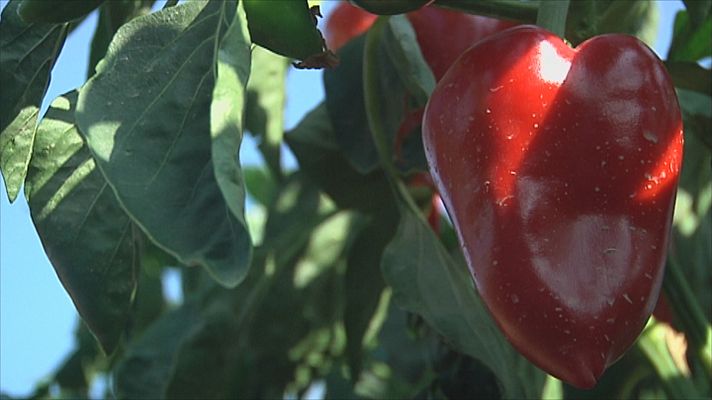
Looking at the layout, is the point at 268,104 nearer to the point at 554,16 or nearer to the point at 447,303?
the point at 447,303

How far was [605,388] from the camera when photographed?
4.09 feet

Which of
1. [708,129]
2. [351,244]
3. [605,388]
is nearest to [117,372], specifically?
[351,244]

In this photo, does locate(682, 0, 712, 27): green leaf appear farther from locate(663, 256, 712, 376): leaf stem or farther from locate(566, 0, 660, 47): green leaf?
locate(663, 256, 712, 376): leaf stem

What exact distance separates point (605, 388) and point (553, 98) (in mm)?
496

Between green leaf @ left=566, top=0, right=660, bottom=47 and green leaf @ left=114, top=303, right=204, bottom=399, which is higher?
green leaf @ left=566, top=0, right=660, bottom=47

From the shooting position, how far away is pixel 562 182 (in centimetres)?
79

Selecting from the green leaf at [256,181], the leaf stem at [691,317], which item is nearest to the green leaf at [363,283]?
the leaf stem at [691,317]

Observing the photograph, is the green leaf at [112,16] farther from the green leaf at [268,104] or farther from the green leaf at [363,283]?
the green leaf at [363,283]

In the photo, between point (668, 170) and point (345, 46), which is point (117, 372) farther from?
point (668, 170)

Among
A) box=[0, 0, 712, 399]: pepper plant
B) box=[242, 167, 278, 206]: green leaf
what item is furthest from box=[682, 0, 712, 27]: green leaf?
box=[242, 167, 278, 206]: green leaf

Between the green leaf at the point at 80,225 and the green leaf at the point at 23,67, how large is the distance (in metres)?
0.02

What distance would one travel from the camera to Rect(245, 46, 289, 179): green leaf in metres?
1.35

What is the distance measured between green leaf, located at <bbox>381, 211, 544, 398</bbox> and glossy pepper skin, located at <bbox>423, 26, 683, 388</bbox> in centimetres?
20

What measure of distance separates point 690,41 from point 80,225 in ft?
1.86
